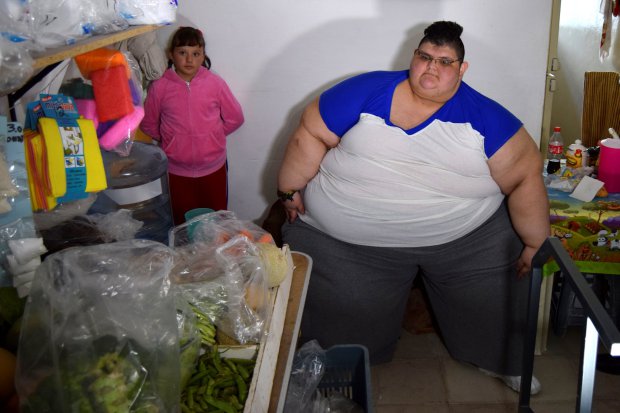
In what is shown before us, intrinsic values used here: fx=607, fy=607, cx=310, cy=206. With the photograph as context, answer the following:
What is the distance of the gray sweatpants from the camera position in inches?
102

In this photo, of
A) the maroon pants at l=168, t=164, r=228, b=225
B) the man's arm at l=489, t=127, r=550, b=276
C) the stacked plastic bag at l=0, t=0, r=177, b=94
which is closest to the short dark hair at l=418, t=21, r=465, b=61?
the man's arm at l=489, t=127, r=550, b=276

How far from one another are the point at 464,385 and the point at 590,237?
86 centimetres

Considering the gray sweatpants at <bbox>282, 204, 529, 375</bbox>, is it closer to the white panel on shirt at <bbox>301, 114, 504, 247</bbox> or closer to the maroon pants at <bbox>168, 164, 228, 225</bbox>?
the white panel on shirt at <bbox>301, 114, 504, 247</bbox>

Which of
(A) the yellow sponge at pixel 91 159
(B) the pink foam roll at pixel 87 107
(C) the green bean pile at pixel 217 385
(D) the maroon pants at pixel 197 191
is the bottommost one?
(D) the maroon pants at pixel 197 191

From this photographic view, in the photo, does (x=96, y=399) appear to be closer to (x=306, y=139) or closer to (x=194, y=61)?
(x=306, y=139)

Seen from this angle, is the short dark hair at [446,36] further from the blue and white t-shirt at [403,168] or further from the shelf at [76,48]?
the shelf at [76,48]

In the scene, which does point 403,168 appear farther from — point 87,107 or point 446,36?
point 87,107

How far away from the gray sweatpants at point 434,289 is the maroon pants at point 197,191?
26.6 inches

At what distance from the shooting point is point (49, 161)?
5.02ft

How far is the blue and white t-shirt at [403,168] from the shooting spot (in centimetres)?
237

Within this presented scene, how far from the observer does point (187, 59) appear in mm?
2965

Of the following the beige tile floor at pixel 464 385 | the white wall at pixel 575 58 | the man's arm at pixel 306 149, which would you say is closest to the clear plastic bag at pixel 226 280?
the man's arm at pixel 306 149

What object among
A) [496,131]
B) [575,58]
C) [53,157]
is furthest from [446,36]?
[575,58]

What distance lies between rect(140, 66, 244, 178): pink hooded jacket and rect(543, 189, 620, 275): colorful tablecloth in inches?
65.9
